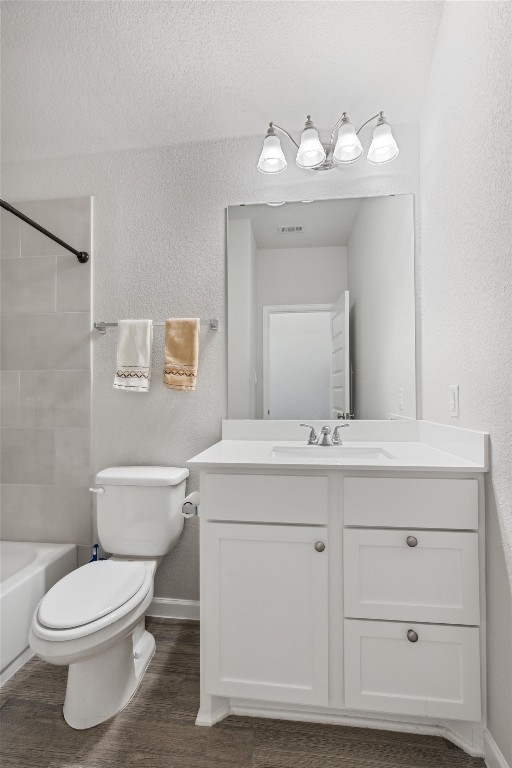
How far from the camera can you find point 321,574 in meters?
1.21

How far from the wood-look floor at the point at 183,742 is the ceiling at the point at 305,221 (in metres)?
1.79

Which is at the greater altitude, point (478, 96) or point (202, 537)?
point (478, 96)

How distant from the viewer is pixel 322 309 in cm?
179

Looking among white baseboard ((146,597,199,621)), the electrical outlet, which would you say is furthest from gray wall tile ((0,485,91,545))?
the electrical outlet

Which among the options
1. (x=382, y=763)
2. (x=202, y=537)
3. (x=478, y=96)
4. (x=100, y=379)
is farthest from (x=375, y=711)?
(x=478, y=96)

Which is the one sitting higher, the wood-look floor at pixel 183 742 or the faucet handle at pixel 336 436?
the faucet handle at pixel 336 436

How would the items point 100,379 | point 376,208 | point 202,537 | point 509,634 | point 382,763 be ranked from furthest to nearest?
point 100,379 < point 376,208 < point 202,537 < point 382,763 < point 509,634

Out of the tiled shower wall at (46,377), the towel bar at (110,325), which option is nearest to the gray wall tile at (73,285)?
the tiled shower wall at (46,377)

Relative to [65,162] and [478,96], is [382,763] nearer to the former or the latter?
[478,96]

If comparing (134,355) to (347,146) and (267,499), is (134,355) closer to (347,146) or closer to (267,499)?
(267,499)

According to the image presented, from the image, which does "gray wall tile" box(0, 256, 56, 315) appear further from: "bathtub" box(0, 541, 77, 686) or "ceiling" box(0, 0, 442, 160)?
"bathtub" box(0, 541, 77, 686)

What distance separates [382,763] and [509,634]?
0.53 meters

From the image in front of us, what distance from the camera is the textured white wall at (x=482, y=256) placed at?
1.03 metres

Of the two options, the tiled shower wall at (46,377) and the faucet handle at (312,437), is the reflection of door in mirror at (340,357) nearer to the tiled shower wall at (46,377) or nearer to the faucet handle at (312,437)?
the faucet handle at (312,437)
